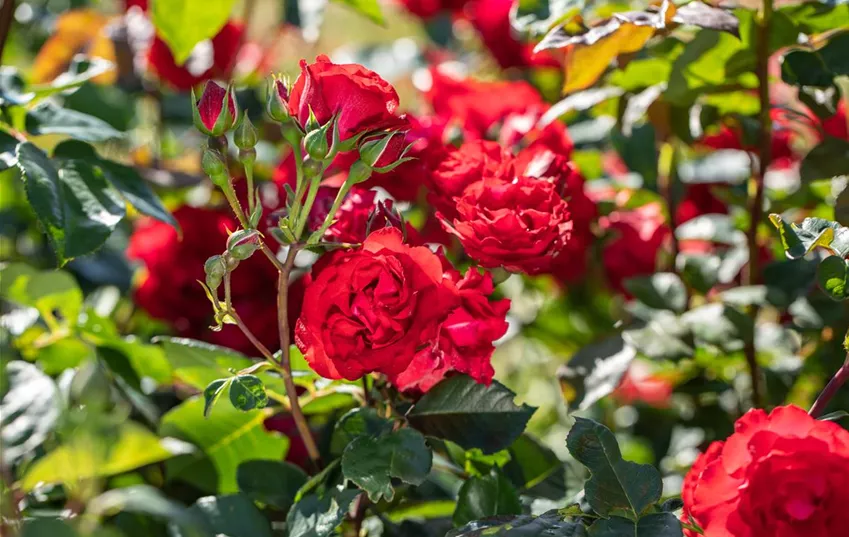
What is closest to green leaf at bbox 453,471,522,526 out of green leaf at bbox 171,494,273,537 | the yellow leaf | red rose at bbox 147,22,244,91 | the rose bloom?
green leaf at bbox 171,494,273,537

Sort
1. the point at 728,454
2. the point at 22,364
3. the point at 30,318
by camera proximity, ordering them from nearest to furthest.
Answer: the point at 728,454, the point at 22,364, the point at 30,318

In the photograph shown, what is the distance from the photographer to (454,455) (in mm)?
792

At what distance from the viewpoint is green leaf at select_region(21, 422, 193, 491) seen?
414mm

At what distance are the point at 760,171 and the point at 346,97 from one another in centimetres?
48

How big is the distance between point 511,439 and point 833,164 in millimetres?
421

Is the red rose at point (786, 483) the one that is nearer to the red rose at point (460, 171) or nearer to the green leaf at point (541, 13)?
the red rose at point (460, 171)

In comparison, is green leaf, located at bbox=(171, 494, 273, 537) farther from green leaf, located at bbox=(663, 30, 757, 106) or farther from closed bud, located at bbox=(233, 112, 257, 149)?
green leaf, located at bbox=(663, 30, 757, 106)

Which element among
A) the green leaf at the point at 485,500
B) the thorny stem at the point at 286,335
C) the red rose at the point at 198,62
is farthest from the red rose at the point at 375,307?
the red rose at the point at 198,62

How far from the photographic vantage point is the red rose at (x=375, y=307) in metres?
0.59

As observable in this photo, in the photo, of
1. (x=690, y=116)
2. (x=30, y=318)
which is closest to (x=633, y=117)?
(x=690, y=116)

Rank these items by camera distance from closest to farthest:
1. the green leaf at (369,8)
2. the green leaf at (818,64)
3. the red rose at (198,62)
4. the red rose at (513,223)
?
1. the red rose at (513,223)
2. the green leaf at (818,64)
3. the green leaf at (369,8)
4. the red rose at (198,62)

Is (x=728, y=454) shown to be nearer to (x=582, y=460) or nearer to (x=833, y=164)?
(x=582, y=460)

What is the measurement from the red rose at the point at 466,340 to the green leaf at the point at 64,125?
0.37 m

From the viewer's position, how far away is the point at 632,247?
44.1 inches
